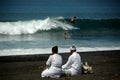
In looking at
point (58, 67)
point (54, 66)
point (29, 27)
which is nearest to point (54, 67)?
point (54, 66)

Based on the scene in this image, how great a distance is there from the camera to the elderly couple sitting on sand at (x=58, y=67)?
12703 mm

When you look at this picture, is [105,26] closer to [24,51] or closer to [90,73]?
[24,51]

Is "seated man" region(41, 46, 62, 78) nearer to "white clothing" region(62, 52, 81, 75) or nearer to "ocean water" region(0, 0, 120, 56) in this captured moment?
"white clothing" region(62, 52, 81, 75)

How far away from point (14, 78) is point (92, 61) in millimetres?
5215

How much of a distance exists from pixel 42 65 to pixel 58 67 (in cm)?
319

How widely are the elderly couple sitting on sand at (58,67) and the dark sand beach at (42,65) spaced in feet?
0.87

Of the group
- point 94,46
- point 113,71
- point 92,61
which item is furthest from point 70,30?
point 113,71

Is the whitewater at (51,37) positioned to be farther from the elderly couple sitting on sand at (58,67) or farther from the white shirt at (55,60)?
the white shirt at (55,60)

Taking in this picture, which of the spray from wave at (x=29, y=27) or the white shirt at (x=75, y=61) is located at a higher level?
the spray from wave at (x=29, y=27)

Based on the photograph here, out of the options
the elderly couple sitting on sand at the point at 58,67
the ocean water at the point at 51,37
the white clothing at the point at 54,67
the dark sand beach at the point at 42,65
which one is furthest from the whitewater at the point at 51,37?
the white clothing at the point at 54,67

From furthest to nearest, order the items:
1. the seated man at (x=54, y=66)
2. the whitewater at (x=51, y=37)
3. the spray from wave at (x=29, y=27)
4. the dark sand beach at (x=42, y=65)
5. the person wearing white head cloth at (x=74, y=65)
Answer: the spray from wave at (x=29, y=27) < the whitewater at (x=51, y=37) < the person wearing white head cloth at (x=74, y=65) < the dark sand beach at (x=42, y=65) < the seated man at (x=54, y=66)

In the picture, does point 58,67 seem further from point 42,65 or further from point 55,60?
point 42,65

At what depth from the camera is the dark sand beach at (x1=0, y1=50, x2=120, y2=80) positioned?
12840 millimetres

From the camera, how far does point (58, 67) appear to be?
1277cm
